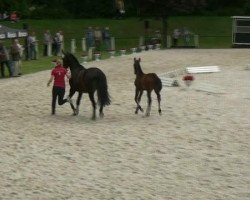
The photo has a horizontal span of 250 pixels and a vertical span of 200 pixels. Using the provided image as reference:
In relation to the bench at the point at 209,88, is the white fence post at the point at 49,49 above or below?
above

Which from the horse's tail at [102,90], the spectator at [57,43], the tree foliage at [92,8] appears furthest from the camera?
the tree foliage at [92,8]

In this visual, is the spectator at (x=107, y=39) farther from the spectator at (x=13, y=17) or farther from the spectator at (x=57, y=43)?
the spectator at (x=13, y=17)

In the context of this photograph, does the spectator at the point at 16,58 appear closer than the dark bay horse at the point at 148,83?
No

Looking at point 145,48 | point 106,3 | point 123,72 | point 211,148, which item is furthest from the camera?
Result: point 106,3

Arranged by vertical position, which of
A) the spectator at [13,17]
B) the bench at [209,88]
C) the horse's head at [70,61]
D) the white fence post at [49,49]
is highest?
the spectator at [13,17]

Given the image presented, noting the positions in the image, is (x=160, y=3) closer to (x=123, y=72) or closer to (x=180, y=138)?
(x=123, y=72)

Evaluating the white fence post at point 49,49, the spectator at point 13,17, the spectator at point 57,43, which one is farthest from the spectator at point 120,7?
the white fence post at point 49,49

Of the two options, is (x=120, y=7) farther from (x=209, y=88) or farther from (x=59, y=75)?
(x=59, y=75)

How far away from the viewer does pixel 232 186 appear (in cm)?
1176

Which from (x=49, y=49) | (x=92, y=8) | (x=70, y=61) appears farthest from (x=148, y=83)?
(x=92, y=8)

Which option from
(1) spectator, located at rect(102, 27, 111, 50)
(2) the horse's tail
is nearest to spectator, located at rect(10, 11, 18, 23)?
(1) spectator, located at rect(102, 27, 111, 50)

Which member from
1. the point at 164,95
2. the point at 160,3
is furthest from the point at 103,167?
the point at 160,3

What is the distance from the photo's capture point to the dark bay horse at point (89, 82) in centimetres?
1841

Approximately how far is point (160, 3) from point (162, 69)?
64.5 ft
